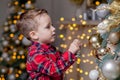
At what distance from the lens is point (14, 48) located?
2920 millimetres

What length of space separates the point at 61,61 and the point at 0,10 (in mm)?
1918

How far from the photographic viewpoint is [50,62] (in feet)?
5.02

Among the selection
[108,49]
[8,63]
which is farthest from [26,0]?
[108,49]

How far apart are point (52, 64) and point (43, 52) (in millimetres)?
92

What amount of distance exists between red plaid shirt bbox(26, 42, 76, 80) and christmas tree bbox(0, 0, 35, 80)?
4.08 feet

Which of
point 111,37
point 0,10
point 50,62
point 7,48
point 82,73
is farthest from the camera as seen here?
point 0,10

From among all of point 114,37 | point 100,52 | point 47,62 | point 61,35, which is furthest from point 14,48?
point 114,37

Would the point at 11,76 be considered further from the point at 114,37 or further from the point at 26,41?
the point at 114,37

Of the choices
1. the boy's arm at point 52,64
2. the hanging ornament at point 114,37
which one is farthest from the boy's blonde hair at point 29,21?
the hanging ornament at point 114,37

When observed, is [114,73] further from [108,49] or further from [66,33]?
[66,33]

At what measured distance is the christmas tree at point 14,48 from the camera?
2875mm

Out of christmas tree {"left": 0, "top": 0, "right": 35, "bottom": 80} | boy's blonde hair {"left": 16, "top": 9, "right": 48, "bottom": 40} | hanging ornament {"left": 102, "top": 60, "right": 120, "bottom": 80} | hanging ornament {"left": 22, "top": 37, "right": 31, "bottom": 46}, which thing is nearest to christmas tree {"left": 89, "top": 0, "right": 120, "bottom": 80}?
hanging ornament {"left": 102, "top": 60, "right": 120, "bottom": 80}

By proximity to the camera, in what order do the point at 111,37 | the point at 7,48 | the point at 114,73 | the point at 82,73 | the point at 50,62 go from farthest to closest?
the point at 7,48 < the point at 82,73 < the point at 50,62 < the point at 111,37 < the point at 114,73

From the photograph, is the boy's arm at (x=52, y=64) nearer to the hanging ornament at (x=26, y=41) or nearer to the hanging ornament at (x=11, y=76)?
the hanging ornament at (x=26, y=41)
